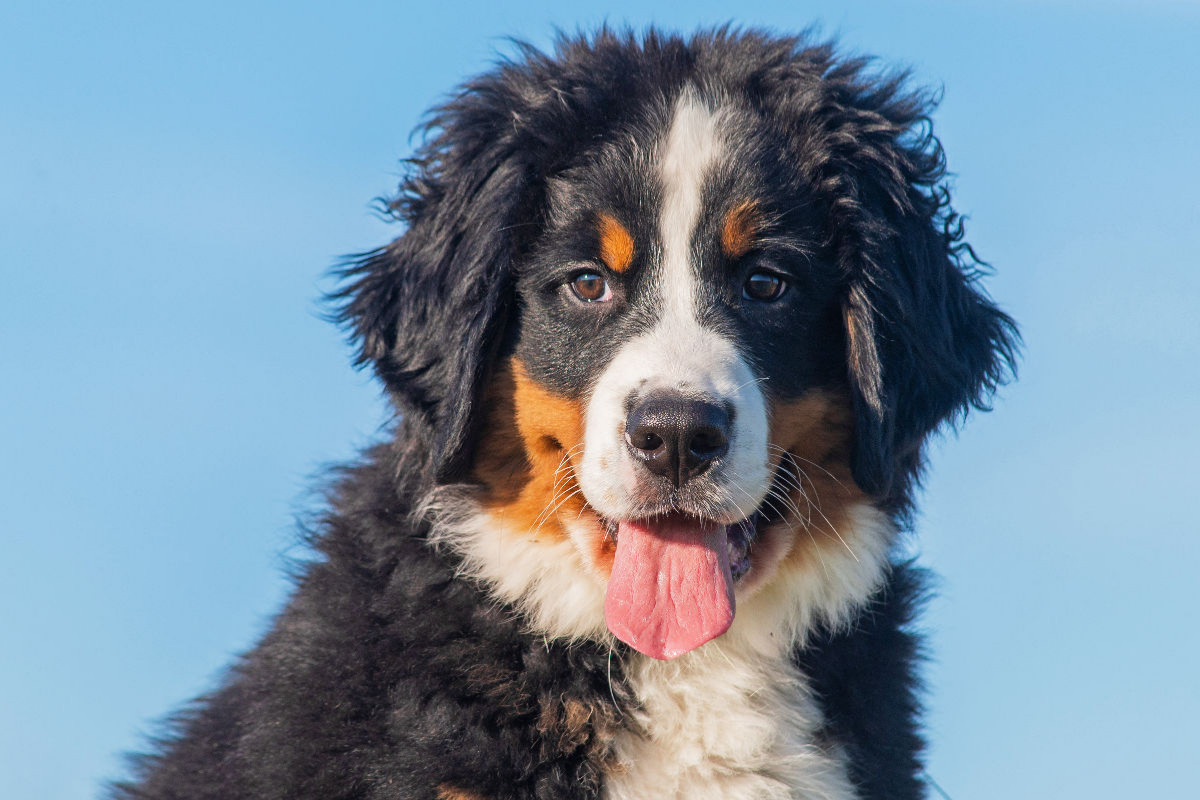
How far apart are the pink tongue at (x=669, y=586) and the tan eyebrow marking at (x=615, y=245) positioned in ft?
2.45

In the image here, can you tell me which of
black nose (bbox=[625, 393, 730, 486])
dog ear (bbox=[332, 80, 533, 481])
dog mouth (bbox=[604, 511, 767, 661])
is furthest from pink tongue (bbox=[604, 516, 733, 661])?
dog ear (bbox=[332, 80, 533, 481])

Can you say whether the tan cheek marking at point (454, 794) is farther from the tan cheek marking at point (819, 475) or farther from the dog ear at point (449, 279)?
the tan cheek marking at point (819, 475)

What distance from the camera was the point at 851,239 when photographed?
4113mm

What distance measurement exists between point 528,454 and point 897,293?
1.21 meters

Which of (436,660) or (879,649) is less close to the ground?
(879,649)

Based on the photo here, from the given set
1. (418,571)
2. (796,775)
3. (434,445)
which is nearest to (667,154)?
(434,445)

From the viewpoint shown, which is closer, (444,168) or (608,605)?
(608,605)

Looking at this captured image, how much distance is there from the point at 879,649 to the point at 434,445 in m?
1.54

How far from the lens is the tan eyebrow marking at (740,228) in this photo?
3.93 m

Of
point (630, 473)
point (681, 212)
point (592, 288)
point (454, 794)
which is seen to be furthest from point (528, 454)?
point (454, 794)

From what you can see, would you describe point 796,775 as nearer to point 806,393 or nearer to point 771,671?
point 771,671

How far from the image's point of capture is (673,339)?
379cm

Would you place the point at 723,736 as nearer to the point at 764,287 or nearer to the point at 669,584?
the point at 669,584

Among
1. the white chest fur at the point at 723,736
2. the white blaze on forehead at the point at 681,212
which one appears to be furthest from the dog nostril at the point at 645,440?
the white chest fur at the point at 723,736
